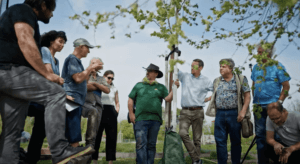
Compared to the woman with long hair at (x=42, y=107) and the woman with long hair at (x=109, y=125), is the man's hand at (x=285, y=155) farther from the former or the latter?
the woman with long hair at (x=42, y=107)

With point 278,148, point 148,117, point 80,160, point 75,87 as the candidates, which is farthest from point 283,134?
point 75,87

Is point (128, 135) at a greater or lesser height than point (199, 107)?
lesser

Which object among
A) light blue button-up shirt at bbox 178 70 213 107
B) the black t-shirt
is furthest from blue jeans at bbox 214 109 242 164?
the black t-shirt

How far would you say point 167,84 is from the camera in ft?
14.1

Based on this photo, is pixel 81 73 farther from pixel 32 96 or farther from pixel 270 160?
pixel 270 160

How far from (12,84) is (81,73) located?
3.94 ft

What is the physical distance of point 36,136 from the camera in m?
3.10

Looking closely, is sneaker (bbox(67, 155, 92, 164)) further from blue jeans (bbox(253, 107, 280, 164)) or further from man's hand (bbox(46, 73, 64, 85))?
blue jeans (bbox(253, 107, 280, 164))

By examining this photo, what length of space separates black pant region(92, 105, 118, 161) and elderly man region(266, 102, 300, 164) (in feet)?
8.74

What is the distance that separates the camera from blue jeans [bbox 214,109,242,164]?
410 cm

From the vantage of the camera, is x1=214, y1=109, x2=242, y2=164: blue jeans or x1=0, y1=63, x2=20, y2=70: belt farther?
x1=214, y1=109, x2=242, y2=164: blue jeans

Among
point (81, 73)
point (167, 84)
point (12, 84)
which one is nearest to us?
point (12, 84)

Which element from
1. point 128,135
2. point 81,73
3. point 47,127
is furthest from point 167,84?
point 128,135

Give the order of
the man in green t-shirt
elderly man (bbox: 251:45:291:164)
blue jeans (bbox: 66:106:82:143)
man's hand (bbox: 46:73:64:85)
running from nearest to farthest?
man's hand (bbox: 46:73:64:85) < blue jeans (bbox: 66:106:82:143) < elderly man (bbox: 251:45:291:164) < the man in green t-shirt
